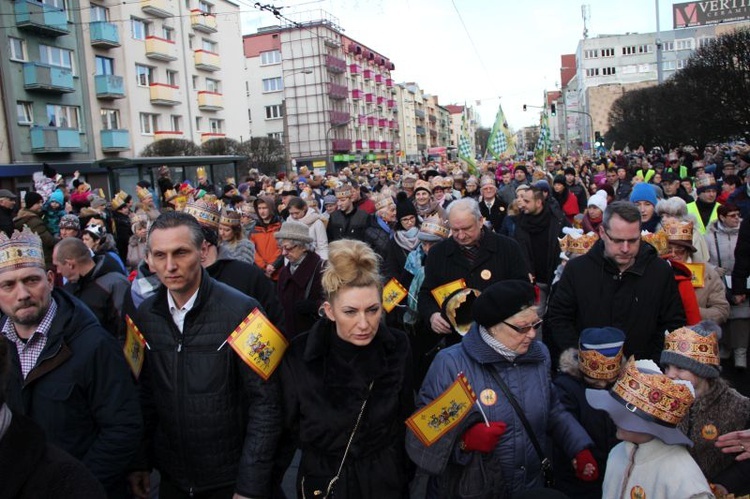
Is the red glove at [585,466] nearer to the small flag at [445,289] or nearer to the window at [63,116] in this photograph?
the small flag at [445,289]

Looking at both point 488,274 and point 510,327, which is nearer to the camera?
point 510,327

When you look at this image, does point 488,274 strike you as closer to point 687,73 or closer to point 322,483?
point 322,483

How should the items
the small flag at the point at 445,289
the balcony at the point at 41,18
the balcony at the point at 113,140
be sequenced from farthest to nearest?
the balcony at the point at 113,140, the balcony at the point at 41,18, the small flag at the point at 445,289

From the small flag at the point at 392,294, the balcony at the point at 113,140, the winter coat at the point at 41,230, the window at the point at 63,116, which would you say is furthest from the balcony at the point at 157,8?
the small flag at the point at 392,294

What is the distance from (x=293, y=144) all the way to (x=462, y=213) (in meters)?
63.9

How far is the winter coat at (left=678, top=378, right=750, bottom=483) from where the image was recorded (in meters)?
3.21

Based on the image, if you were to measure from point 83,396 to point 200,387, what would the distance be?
534mm

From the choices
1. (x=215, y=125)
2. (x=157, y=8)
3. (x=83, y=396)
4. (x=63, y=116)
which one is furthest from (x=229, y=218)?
(x=215, y=125)

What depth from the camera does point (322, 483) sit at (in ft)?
9.72

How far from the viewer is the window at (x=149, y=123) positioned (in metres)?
36.1

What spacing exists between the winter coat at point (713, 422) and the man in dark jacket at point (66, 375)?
9.23ft

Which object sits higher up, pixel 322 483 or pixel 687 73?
pixel 687 73

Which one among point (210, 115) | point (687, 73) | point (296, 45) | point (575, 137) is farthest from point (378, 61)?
point (687, 73)

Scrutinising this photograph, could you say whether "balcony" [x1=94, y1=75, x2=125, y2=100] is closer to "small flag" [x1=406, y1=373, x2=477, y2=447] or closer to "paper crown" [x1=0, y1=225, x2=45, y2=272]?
"paper crown" [x1=0, y1=225, x2=45, y2=272]
